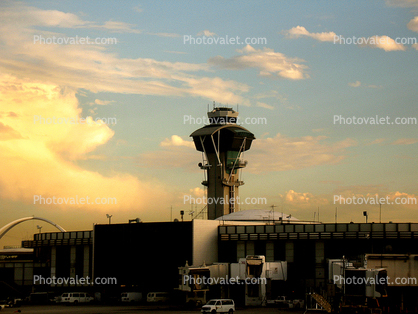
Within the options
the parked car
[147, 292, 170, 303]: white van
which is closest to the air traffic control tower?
[147, 292, 170, 303]: white van

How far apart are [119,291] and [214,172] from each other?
231 ft

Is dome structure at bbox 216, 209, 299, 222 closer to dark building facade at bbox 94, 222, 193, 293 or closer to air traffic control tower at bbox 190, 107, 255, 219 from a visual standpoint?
dark building facade at bbox 94, 222, 193, 293

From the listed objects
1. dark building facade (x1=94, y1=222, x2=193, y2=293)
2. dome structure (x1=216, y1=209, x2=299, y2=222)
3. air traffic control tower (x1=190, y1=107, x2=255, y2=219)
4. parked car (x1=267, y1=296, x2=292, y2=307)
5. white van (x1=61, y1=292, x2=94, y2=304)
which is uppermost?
air traffic control tower (x1=190, y1=107, x2=255, y2=219)

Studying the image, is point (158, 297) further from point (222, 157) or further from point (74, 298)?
point (222, 157)

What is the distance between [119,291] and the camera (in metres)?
111

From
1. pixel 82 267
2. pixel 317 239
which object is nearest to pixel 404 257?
pixel 317 239

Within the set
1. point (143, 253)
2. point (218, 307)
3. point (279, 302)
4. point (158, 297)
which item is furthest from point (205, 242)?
point (218, 307)

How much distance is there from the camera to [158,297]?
102 metres

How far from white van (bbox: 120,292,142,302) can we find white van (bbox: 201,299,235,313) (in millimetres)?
36670

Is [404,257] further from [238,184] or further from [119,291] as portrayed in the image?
[238,184]

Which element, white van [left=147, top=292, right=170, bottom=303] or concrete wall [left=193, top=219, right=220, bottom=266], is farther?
concrete wall [left=193, top=219, right=220, bottom=266]

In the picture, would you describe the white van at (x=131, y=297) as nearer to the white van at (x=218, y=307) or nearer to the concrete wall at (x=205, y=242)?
the concrete wall at (x=205, y=242)

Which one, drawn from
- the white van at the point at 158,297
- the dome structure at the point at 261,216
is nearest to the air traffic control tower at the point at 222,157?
the dome structure at the point at 261,216

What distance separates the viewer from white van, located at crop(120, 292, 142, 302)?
344 ft
